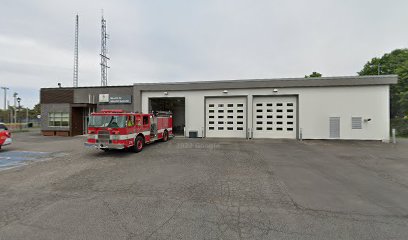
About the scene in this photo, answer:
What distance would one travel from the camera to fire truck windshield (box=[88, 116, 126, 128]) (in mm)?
9077

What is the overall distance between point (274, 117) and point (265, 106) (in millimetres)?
1235

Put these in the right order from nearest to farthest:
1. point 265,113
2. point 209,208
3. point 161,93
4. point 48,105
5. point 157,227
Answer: point 157,227 < point 209,208 < point 265,113 < point 161,93 < point 48,105

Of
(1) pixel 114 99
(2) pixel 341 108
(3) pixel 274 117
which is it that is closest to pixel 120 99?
(1) pixel 114 99

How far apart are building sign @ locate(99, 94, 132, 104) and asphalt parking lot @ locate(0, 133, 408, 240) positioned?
11.1 metres

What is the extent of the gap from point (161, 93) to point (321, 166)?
14166 millimetres

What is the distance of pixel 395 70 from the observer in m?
28.8

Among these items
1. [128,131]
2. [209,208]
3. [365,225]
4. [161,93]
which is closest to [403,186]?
[365,225]

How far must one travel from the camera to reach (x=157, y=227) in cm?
320

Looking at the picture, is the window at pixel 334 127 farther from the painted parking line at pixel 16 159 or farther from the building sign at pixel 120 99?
the painted parking line at pixel 16 159

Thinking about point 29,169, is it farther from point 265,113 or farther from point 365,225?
point 265,113

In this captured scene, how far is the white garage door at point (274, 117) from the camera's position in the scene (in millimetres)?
15547

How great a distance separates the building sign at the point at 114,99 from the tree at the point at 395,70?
35414 mm

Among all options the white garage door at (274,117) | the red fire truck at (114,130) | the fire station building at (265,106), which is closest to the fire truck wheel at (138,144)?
the red fire truck at (114,130)

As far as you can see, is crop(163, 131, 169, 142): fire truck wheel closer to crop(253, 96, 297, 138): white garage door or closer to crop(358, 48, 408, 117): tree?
crop(253, 96, 297, 138): white garage door
